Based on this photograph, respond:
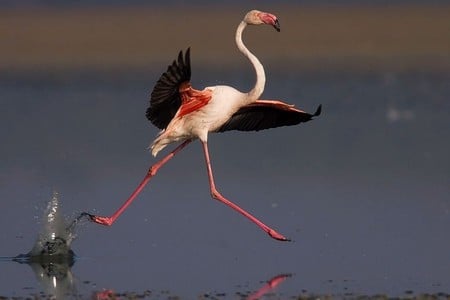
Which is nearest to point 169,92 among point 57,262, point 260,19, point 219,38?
point 260,19

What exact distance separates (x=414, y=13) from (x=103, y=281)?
1101 inches

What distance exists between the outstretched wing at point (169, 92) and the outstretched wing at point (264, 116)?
545mm

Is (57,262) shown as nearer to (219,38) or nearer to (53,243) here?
(53,243)

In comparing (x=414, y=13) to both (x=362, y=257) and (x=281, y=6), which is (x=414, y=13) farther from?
(x=362, y=257)

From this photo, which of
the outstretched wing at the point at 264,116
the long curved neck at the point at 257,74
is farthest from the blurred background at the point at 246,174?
the long curved neck at the point at 257,74

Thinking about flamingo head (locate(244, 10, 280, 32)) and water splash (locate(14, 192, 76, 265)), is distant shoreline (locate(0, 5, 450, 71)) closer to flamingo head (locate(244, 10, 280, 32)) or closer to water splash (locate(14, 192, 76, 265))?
flamingo head (locate(244, 10, 280, 32))

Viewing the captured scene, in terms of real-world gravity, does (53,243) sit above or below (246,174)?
below

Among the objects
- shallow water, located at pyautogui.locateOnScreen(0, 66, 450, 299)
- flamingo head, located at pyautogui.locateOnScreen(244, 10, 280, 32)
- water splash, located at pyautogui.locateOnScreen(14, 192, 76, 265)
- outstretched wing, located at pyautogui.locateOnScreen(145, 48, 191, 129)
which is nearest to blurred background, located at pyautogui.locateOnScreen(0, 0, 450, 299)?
shallow water, located at pyautogui.locateOnScreen(0, 66, 450, 299)

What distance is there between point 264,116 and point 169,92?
134cm

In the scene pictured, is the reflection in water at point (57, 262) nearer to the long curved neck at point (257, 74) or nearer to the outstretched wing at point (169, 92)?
the outstretched wing at point (169, 92)

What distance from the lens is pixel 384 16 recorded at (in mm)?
39125

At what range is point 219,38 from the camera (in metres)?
36.2

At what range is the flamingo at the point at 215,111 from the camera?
13.6m

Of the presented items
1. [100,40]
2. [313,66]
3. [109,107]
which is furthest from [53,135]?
[100,40]
